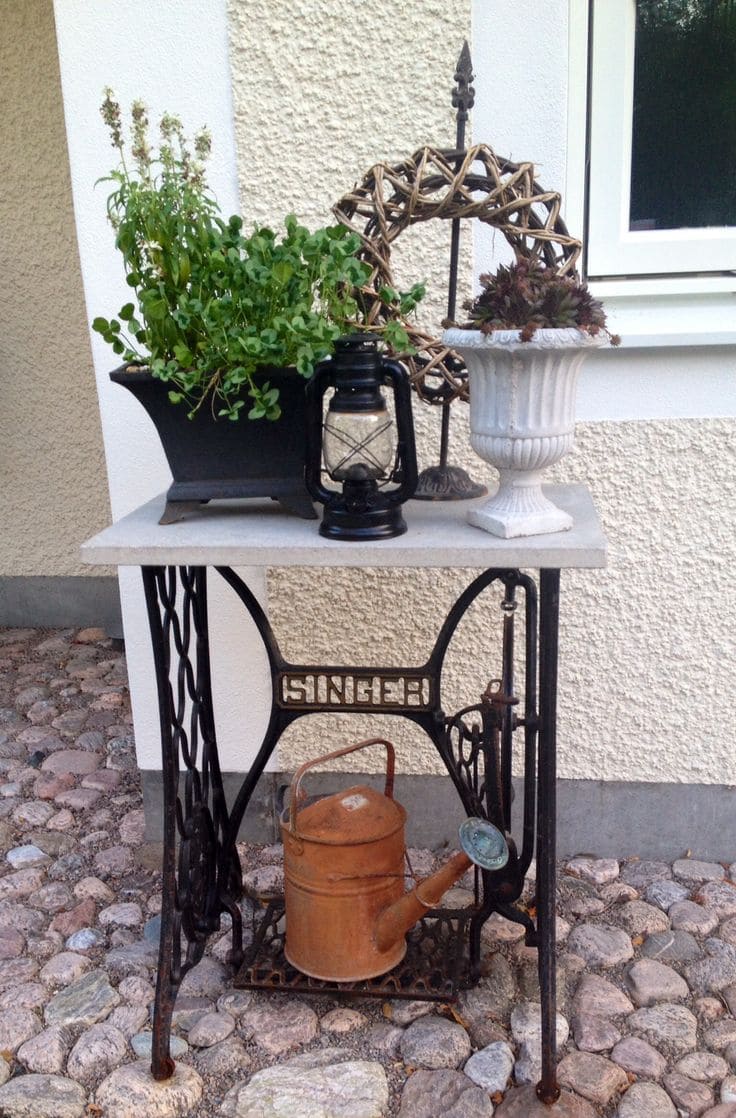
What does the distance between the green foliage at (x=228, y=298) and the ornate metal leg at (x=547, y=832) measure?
574 millimetres

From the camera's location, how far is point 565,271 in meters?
1.67

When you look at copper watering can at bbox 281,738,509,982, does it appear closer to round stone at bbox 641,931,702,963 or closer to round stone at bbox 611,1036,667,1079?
round stone at bbox 611,1036,667,1079

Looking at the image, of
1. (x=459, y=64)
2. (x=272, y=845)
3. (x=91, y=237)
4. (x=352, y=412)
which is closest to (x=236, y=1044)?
(x=272, y=845)

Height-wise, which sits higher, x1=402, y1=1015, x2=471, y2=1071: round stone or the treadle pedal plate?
the treadle pedal plate

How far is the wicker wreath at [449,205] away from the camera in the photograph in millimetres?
1675

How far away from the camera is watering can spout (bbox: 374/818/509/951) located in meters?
1.87

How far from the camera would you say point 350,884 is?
1976mm

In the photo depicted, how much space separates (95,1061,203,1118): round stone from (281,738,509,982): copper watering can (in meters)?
0.33

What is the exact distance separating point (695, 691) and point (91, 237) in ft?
6.30

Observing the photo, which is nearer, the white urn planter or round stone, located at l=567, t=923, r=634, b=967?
the white urn planter

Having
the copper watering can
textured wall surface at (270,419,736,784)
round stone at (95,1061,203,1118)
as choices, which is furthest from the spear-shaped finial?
round stone at (95,1061,203,1118)

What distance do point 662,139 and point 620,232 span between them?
0.80ft

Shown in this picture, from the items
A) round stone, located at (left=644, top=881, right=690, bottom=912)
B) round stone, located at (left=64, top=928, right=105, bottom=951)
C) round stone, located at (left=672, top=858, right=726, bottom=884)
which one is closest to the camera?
round stone, located at (left=64, top=928, right=105, bottom=951)

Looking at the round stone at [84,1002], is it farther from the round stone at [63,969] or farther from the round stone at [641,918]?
the round stone at [641,918]
